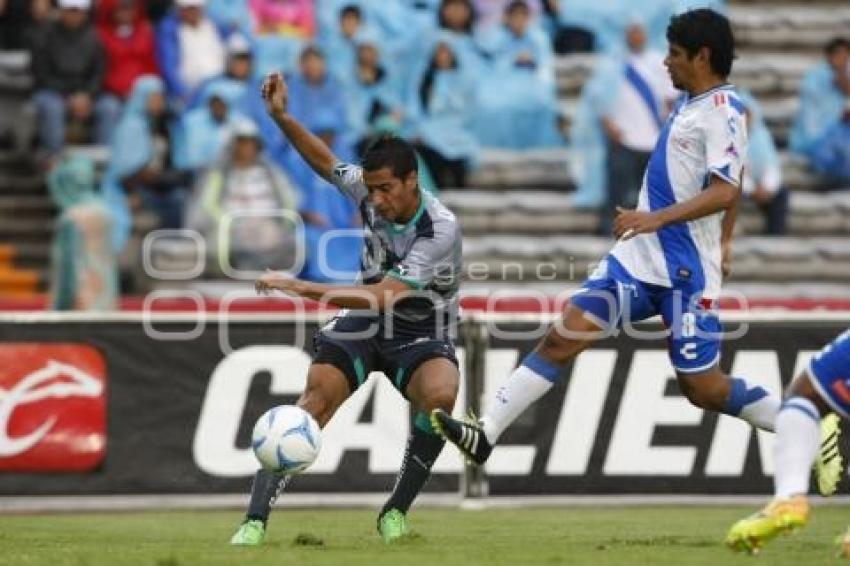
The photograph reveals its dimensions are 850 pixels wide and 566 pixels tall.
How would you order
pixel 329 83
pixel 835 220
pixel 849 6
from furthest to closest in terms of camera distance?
pixel 849 6 → pixel 835 220 → pixel 329 83

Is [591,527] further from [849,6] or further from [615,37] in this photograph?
[849,6]

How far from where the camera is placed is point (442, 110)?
811 inches

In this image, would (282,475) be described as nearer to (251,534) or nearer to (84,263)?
(251,534)

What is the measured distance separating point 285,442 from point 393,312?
1.06 meters

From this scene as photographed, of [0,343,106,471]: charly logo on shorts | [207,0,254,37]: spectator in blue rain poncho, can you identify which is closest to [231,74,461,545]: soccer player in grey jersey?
[0,343,106,471]: charly logo on shorts

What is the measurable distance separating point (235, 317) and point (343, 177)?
14.2ft

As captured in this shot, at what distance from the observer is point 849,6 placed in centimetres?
2423

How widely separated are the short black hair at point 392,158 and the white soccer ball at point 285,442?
1303mm

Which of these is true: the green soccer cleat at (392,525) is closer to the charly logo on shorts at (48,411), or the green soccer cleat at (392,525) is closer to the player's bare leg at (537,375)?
the player's bare leg at (537,375)

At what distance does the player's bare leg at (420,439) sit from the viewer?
1087 centimetres

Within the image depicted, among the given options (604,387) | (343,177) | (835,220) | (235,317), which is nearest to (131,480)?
(235,317)

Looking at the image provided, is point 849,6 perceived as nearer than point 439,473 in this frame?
No

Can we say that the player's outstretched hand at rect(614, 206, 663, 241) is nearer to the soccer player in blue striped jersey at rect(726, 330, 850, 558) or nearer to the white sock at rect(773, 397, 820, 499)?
the soccer player in blue striped jersey at rect(726, 330, 850, 558)

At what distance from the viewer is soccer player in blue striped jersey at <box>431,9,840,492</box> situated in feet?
34.5
